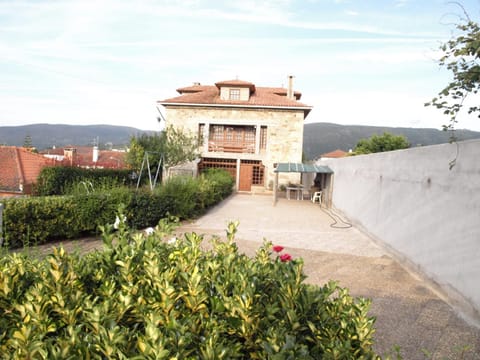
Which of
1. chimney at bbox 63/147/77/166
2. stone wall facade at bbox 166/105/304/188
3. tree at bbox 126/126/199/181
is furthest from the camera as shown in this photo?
stone wall facade at bbox 166/105/304/188

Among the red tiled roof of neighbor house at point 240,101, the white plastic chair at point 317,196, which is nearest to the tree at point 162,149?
the red tiled roof of neighbor house at point 240,101

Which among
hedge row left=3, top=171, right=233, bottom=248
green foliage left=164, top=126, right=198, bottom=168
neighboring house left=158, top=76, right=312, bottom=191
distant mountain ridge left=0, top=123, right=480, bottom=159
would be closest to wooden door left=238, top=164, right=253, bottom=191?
neighboring house left=158, top=76, right=312, bottom=191

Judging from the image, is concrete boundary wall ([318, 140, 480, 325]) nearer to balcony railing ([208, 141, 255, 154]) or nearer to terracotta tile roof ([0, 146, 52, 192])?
balcony railing ([208, 141, 255, 154])

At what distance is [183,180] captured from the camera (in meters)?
12.2

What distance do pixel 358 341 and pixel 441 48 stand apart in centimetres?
382

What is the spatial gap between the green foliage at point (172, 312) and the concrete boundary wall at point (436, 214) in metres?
3.59

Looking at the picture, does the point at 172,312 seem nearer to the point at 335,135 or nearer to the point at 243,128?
the point at 243,128

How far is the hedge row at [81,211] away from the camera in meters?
7.02

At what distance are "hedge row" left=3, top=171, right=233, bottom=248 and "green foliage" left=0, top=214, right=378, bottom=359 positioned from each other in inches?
144

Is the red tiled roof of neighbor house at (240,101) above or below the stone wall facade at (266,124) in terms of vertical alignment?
above

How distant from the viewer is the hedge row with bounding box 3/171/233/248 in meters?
7.02

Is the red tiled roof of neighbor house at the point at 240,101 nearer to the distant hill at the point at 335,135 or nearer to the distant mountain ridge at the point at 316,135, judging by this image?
the distant mountain ridge at the point at 316,135

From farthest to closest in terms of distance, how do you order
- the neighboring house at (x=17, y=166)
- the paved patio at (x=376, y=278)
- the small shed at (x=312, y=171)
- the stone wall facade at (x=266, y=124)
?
1. the stone wall facade at (x=266, y=124)
2. the neighboring house at (x=17, y=166)
3. the small shed at (x=312, y=171)
4. the paved patio at (x=376, y=278)

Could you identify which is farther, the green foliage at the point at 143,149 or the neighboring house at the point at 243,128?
the neighboring house at the point at 243,128
